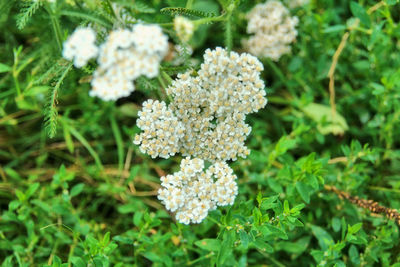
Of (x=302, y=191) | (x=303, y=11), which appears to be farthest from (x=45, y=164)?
(x=303, y=11)

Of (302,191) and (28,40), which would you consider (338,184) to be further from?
(28,40)

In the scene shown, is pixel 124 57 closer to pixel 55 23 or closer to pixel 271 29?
pixel 55 23

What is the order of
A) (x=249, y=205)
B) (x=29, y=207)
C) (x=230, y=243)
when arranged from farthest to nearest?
(x=29, y=207), (x=249, y=205), (x=230, y=243)

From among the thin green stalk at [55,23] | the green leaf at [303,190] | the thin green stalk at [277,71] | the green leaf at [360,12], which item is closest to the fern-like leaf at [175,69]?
the thin green stalk at [55,23]

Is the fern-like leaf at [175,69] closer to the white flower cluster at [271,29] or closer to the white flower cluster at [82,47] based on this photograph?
the white flower cluster at [82,47]

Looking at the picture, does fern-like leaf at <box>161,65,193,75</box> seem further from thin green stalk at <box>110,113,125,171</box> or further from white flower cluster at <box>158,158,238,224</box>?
thin green stalk at <box>110,113,125,171</box>

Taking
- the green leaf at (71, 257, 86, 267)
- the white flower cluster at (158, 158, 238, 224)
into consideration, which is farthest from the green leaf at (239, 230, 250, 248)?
the green leaf at (71, 257, 86, 267)

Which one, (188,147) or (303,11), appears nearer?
(188,147)
